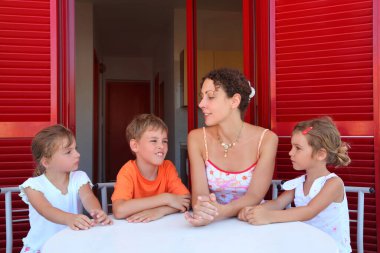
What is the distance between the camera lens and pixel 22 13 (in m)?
2.12

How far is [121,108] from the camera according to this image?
9.80 metres

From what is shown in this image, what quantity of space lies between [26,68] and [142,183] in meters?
0.93

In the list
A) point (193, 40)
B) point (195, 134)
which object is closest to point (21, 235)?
point (195, 134)

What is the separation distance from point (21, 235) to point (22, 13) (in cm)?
115

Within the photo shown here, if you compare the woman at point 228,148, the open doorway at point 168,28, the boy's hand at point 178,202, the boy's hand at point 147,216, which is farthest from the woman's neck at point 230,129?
the open doorway at point 168,28

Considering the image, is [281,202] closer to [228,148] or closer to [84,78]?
A: [228,148]

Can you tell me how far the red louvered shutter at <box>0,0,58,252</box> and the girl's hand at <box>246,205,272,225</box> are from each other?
1244mm

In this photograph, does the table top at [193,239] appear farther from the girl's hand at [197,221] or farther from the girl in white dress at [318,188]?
the girl in white dress at [318,188]

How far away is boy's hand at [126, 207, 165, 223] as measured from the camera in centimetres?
143

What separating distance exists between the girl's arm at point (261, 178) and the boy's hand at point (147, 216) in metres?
0.27

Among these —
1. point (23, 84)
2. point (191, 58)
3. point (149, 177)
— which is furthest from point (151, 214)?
point (191, 58)

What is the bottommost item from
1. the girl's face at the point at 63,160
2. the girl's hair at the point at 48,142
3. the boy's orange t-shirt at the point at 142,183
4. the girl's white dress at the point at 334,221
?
the girl's white dress at the point at 334,221

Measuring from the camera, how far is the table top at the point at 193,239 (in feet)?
3.55

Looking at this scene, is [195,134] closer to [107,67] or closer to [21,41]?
[21,41]
